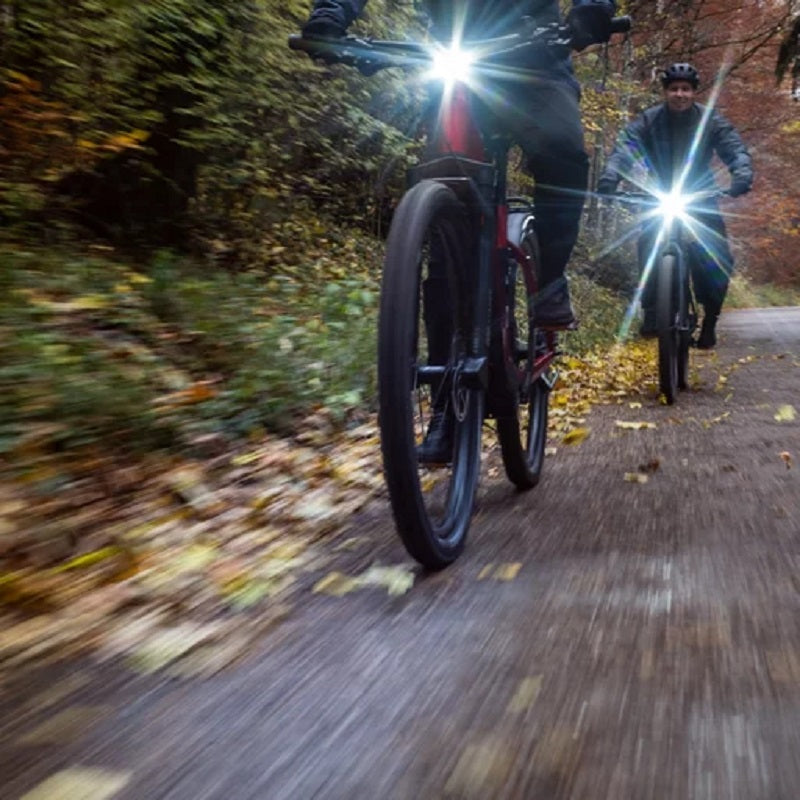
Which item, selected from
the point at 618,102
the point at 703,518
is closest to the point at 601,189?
the point at 703,518

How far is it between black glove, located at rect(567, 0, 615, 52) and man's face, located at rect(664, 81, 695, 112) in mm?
4160

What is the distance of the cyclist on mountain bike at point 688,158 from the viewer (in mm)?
6336

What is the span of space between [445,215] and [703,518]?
134cm

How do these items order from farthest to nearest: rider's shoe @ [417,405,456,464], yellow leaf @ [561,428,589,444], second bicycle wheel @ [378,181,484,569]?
yellow leaf @ [561,428,589,444]
rider's shoe @ [417,405,456,464]
second bicycle wheel @ [378,181,484,569]

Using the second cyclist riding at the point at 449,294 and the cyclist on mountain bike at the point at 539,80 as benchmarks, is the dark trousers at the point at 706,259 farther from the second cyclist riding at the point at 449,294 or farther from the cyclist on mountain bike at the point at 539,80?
the second cyclist riding at the point at 449,294

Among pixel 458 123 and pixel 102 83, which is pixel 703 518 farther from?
pixel 102 83

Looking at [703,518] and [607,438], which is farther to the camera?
[607,438]

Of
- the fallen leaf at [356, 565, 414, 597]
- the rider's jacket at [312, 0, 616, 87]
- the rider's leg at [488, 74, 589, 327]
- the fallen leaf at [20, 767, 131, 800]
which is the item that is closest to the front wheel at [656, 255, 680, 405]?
the rider's leg at [488, 74, 589, 327]

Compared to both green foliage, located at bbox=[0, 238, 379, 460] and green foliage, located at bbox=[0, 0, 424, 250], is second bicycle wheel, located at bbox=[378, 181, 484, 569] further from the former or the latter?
green foliage, located at bbox=[0, 0, 424, 250]

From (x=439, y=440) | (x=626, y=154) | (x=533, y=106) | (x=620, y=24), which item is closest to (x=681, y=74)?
(x=626, y=154)

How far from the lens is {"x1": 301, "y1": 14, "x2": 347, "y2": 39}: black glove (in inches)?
101

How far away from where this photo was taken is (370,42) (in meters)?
2.60

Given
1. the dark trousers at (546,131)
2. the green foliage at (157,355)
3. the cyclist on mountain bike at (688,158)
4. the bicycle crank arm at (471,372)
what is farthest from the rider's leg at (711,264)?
the bicycle crank arm at (471,372)

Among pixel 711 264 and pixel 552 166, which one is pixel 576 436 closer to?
pixel 552 166
